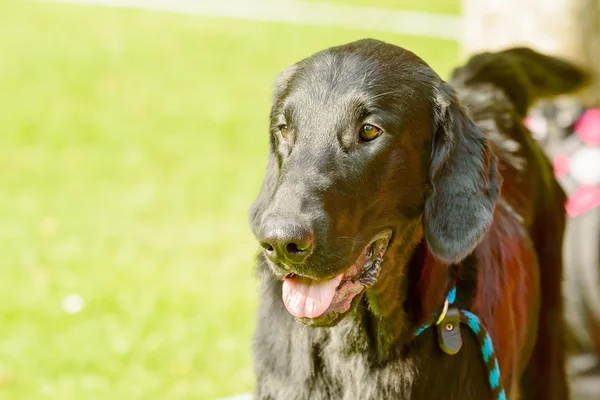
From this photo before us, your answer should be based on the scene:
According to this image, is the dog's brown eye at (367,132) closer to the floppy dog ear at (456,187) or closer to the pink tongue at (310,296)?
the floppy dog ear at (456,187)

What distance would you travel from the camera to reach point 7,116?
9.52 metres

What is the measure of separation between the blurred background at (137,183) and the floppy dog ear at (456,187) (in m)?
2.41

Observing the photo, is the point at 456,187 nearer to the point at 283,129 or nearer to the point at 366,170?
the point at 366,170

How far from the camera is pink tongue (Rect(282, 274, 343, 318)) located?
283 cm

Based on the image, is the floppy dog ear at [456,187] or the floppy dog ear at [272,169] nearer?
the floppy dog ear at [456,187]

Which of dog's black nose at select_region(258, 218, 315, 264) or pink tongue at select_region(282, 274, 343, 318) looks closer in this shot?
dog's black nose at select_region(258, 218, 315, 264)

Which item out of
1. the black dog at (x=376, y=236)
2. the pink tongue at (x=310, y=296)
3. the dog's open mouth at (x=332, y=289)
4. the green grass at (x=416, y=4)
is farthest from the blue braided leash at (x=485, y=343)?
the green grass at (x=416, y=4)

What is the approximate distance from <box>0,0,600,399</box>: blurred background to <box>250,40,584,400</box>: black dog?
199cm

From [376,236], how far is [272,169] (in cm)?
55

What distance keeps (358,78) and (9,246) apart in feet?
14.2

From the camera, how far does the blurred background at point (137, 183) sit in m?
5.25

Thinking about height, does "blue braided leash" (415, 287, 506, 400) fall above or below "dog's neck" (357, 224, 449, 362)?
below

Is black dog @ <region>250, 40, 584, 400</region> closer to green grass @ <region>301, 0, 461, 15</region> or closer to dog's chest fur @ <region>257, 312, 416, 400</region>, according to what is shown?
dog's chest fur @ <region>257, 312, 416, 400</region>

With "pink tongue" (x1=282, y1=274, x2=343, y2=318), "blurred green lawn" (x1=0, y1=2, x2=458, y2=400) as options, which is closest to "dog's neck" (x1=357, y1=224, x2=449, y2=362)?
"pink tongue" (x1=282, y1=274, x2=343, y2=318)
